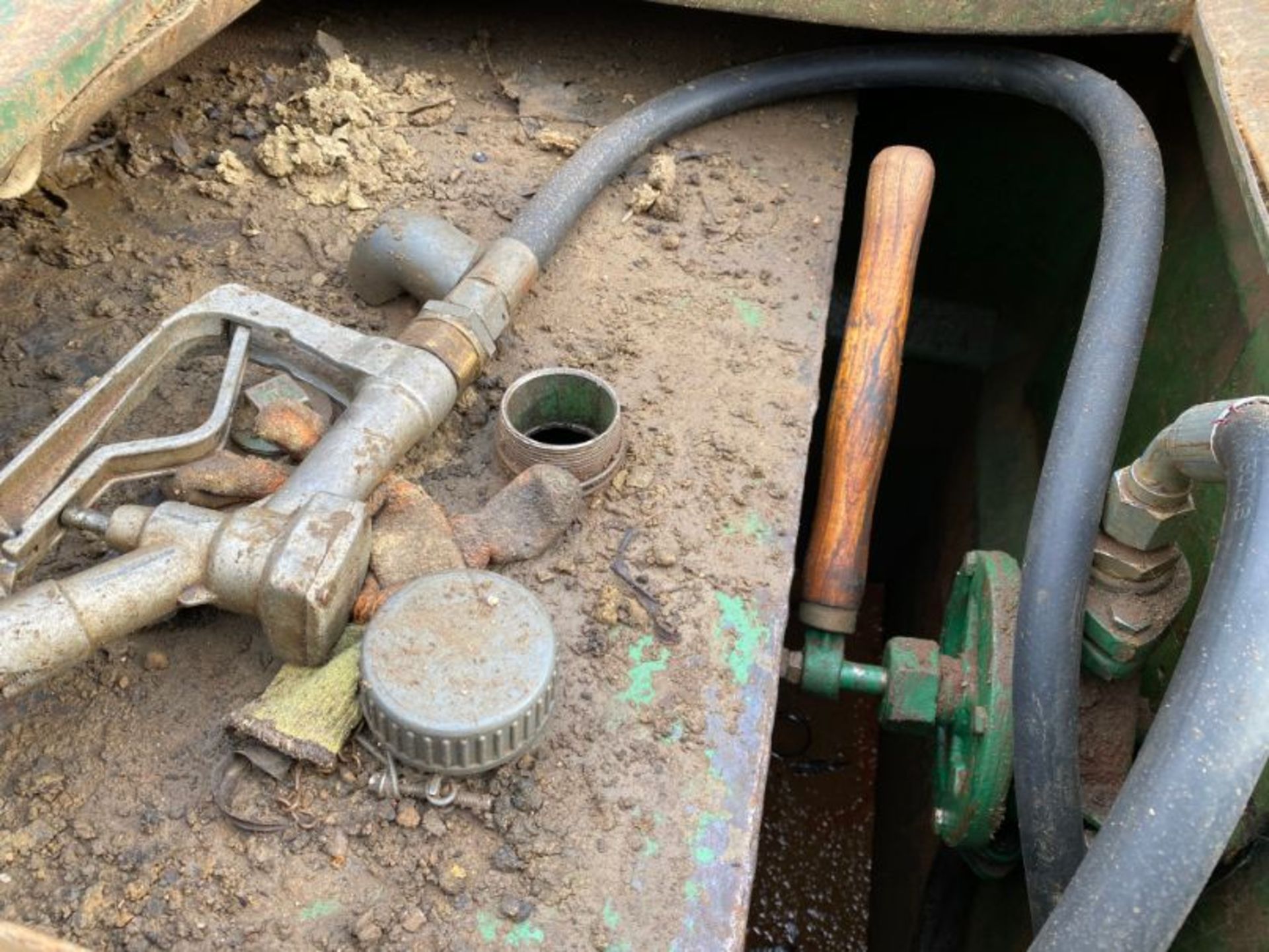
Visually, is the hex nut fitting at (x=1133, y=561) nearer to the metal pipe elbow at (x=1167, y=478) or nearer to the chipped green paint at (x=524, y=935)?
the metal pipe elbow at (x=1167, y=478)

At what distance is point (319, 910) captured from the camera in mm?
1112

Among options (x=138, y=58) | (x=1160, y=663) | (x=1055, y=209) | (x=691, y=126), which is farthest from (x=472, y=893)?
(x=1055, y=209)

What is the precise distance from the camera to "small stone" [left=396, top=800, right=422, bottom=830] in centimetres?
116

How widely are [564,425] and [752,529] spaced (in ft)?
1.08

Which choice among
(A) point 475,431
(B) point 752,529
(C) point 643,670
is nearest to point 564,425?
(A) point 475,431

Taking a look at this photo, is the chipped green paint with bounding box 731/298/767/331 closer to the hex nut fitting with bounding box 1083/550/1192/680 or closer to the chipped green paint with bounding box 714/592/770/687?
the chipped green paint with bounding box 714/592/770/687

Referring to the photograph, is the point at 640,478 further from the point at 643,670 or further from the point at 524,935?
the point at 524,935

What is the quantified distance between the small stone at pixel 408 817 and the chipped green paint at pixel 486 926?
0.40ft

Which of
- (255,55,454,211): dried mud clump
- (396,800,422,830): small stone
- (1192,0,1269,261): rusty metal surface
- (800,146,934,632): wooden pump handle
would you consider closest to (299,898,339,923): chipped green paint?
(396,800,422,830): small stone

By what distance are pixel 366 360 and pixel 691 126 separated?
36.7 inches

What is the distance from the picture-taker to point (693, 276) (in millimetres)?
1828

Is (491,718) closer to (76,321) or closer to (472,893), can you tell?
(472,893)

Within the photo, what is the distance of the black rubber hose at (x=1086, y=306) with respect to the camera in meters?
1.26

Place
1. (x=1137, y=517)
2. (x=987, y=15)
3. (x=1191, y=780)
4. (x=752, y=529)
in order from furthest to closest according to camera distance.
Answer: (x=987, y=15), (x=752, y=529), (x=1137, y=517), (x=1191, y=780)
